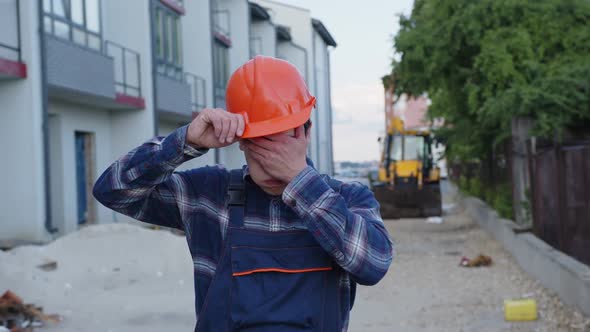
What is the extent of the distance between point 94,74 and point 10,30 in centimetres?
301

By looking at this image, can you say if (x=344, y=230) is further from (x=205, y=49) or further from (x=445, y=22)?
(x=205, y=49)

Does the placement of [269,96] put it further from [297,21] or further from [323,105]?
[323,105]

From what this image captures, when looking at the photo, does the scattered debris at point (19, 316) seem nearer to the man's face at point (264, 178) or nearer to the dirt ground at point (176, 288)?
the dirt ground at point (176, 288)

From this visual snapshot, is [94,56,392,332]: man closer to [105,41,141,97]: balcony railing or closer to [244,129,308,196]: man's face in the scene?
[244,129,308,196]: man's face

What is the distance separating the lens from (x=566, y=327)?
768cm

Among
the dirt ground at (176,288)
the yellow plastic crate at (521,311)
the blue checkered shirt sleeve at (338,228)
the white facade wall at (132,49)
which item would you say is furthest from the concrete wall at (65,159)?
the blue checkered shirt sleeve at (338,228)

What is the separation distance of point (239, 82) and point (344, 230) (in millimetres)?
628

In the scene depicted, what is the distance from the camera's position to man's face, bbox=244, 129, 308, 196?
2.29m

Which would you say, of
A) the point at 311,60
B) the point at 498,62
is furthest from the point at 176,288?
the point at 311,60

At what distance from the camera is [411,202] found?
23.4 m

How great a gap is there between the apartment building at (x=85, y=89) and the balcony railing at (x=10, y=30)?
0.07ft

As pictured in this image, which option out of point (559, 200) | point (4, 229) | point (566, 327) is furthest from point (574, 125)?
point (4, 229)

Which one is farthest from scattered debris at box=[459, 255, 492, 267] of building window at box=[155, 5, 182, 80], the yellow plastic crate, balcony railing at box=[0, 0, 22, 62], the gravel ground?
building window at box=[155, 5, 182, 80]

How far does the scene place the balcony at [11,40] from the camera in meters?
14.9
